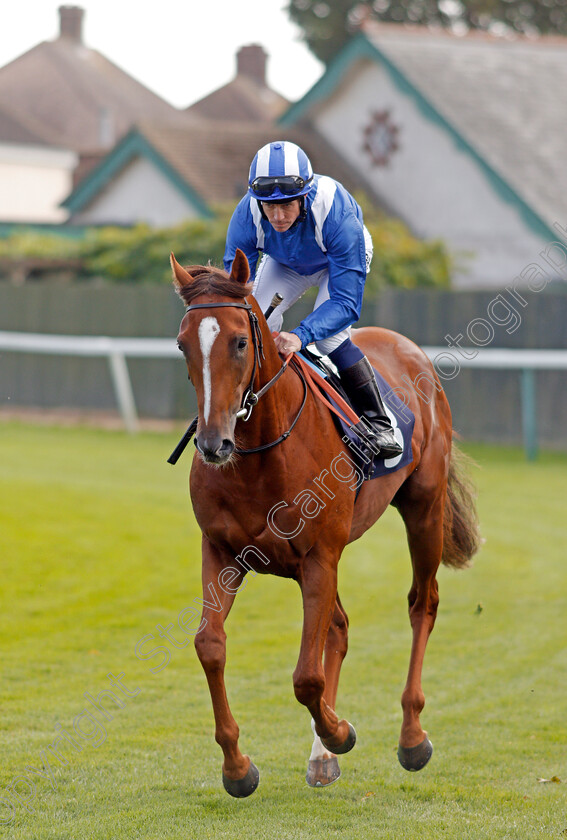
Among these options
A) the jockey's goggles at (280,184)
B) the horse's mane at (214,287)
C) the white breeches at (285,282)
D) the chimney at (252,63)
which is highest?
the jockey's goggles at (280,184)

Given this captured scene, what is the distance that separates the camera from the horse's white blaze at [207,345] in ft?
12.4

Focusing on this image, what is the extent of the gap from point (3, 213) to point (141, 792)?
1503 inches

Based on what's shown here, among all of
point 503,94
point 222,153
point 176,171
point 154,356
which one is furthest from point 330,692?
point 222,153

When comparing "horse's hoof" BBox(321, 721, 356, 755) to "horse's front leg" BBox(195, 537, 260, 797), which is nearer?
"horse's front leg" BBox(195, 537, 260, 797)

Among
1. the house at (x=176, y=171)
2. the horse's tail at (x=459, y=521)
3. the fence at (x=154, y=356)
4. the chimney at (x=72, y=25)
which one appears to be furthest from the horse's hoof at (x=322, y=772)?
the chimney at (x=72, y=25)

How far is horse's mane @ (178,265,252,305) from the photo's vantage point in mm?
3994

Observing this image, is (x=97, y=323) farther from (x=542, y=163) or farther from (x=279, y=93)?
(x=279, y=93)

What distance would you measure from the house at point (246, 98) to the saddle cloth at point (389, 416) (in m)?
48.4

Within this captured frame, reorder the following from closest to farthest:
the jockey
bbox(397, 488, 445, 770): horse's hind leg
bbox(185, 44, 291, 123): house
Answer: the jockey
bbox(397, 488, 445, 770): horse's hind leg
bbox(185, 44, 291, 123): house

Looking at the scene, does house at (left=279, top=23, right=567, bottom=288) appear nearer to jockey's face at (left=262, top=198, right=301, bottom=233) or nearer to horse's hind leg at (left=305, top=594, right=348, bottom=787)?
horse's hind leg at (left=305, top=594, right=348, bottom=787)

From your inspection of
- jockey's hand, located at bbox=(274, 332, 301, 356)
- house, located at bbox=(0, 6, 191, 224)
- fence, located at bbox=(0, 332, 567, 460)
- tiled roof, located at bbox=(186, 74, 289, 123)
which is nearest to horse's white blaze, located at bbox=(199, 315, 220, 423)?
jockey's hand, located at bbox=(274, 332, 301, 356)

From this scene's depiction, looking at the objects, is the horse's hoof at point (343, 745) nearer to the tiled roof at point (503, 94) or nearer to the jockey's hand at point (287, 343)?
the jockey's hand at point (287, 343)

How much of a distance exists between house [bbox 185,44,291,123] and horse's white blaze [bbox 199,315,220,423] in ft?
164

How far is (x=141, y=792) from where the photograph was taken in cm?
463
